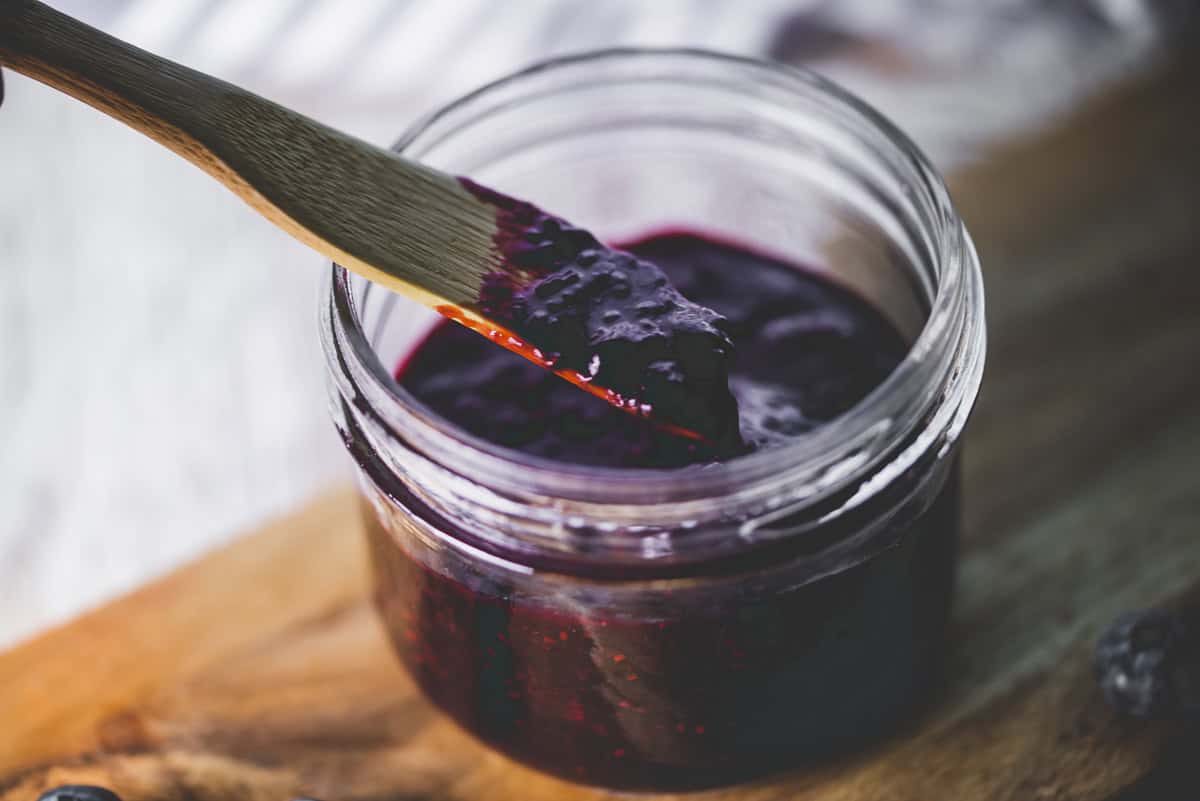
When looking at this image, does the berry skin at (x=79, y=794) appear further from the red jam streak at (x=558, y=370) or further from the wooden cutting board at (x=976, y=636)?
the red jam streak at (x=558, y=370)

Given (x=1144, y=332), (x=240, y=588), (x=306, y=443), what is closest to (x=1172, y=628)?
(x=1144, y=332)

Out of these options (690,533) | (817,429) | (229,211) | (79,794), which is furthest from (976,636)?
(229,211)

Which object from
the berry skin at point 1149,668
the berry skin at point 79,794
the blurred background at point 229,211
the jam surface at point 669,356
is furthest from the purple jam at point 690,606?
the blurred background at point 229,211

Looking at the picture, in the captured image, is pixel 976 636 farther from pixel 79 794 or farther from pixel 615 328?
pixel 79 794

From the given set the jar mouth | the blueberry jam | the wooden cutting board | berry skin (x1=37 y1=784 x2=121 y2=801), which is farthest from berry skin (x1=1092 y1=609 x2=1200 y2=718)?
berry skin (x1=37 y1=784 x2=121 y2=801)

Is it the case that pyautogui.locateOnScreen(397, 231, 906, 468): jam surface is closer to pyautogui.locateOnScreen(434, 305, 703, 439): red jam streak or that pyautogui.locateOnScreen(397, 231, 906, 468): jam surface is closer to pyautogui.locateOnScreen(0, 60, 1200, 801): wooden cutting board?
pyautogui.locateOnScreen(434, 305, 703, 439): red jam streak

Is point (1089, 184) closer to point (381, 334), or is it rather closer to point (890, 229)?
point (890, 229)
